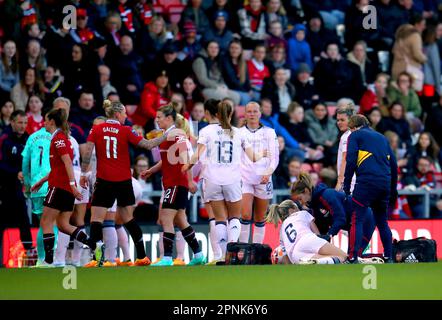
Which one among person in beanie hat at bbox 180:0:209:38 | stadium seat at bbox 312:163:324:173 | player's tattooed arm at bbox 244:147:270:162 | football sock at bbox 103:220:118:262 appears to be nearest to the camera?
football sock at bbox 103:220:118:262

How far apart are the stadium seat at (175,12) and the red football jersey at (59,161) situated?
8903mm

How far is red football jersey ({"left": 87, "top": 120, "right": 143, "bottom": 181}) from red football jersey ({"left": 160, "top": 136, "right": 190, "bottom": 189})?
1.34 feet

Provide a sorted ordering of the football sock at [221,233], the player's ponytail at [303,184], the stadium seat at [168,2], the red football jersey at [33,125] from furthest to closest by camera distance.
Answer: the stadium seat at [168,2]
the red football jersey at [33,125]
the football sock at [221,233]
the player's ponytail at [303,184]

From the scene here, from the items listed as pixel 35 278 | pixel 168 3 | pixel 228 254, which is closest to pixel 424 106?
pixel 168 3

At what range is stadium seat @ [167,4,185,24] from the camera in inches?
996

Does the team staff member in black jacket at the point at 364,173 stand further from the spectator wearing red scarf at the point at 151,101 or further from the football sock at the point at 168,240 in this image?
the spectator wearing red scarf at the point at 151,101

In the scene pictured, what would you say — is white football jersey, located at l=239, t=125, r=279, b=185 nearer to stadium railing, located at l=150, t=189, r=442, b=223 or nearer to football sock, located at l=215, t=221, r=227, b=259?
football sock, located at l=215, t=221, r=227, b=259

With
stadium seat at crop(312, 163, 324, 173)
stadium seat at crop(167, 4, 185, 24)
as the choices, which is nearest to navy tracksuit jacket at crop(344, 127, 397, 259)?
stadium seat at crop(312, 163, 324, 173)

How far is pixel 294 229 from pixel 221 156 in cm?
151

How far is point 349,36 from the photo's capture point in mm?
26469

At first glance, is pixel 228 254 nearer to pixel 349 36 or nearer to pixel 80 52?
pixel 80 52

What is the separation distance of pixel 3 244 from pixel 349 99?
8.01 m

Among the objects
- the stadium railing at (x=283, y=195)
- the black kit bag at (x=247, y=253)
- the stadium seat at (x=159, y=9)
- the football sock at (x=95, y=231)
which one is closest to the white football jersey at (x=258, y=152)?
the black kit bag at (x=247, y=253)

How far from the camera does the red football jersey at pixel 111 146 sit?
16.7 metres
